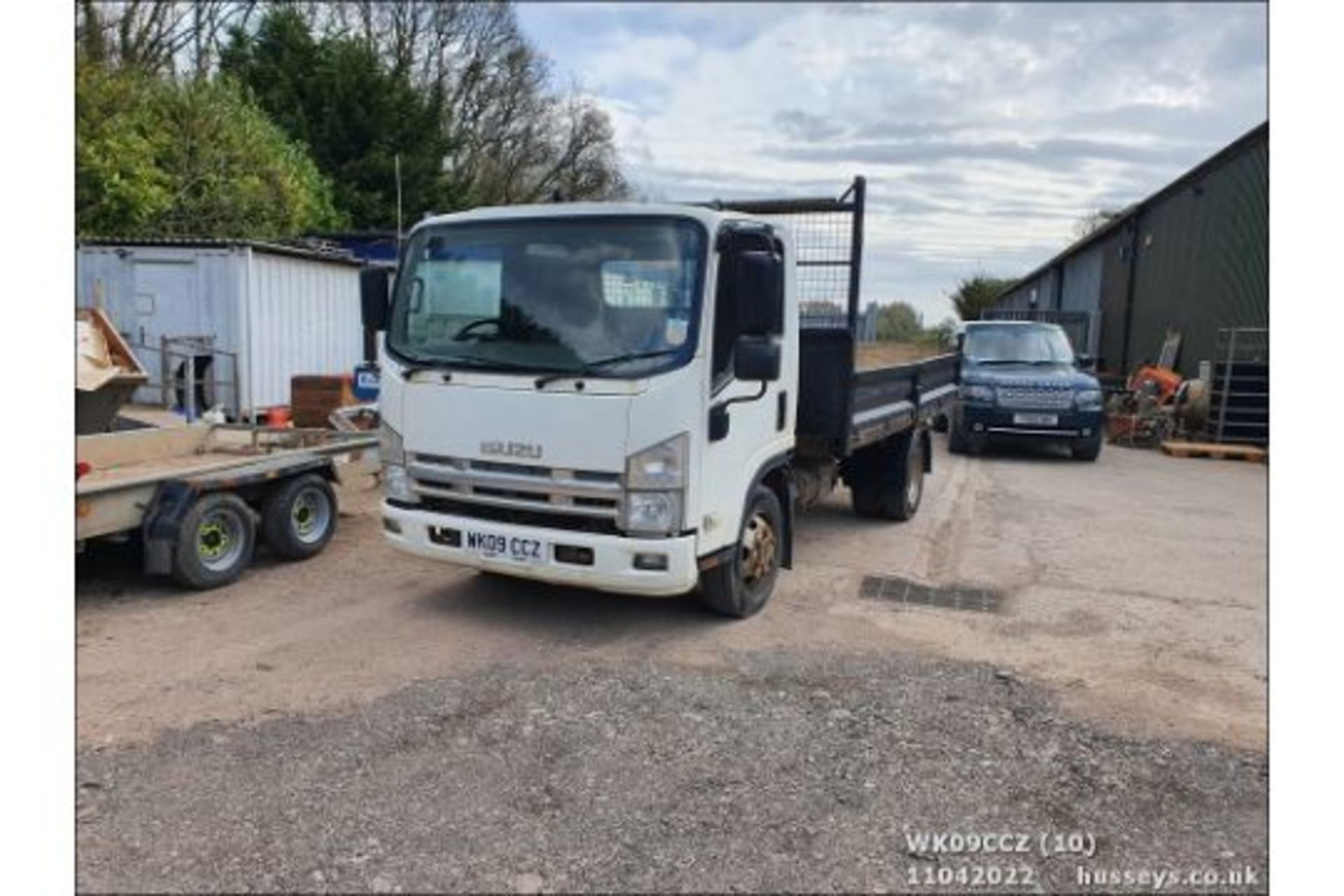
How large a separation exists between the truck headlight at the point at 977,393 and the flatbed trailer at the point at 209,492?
854 centimetres

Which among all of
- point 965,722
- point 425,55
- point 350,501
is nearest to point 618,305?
point 965,722

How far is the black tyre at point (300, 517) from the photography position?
644 centimetres

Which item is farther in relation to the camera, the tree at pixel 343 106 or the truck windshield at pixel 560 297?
the tree at pixel 343 106

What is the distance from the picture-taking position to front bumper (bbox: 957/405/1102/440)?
12664mm

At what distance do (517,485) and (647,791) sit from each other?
1817 mm

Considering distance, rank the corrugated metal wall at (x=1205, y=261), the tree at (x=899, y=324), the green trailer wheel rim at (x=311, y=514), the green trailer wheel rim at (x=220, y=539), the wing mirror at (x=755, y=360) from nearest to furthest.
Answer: the wing mirror at (x=755, y=360), the green trailer wheel rim at (x=220, y=539), the green trailer wheel rim at (x=311, y=514), the tree at (x=899, y=324), the corrugated metal wall at (x=1205, y=261)

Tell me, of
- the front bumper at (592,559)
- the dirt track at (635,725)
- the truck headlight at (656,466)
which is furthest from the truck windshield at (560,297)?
the dirt track at (635,725)

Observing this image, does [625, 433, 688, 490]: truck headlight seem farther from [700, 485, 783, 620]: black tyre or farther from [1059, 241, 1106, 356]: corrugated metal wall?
[1059, 241, 1106, 356]: corrugated metal wall

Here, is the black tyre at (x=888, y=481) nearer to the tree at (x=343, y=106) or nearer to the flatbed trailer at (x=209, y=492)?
the flatbed trailer at (x=209, y=492)

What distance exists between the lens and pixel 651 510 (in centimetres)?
466

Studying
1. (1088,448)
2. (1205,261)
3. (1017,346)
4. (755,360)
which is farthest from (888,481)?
(1205,261)

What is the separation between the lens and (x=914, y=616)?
5777 millimetres

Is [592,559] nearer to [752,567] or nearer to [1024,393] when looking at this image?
[752,567]

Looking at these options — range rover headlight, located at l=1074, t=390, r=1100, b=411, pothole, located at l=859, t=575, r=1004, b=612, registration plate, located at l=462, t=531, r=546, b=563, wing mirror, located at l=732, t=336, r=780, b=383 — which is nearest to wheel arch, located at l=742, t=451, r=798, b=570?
pothole, located at l=859, t=575, r=1004, b=612
